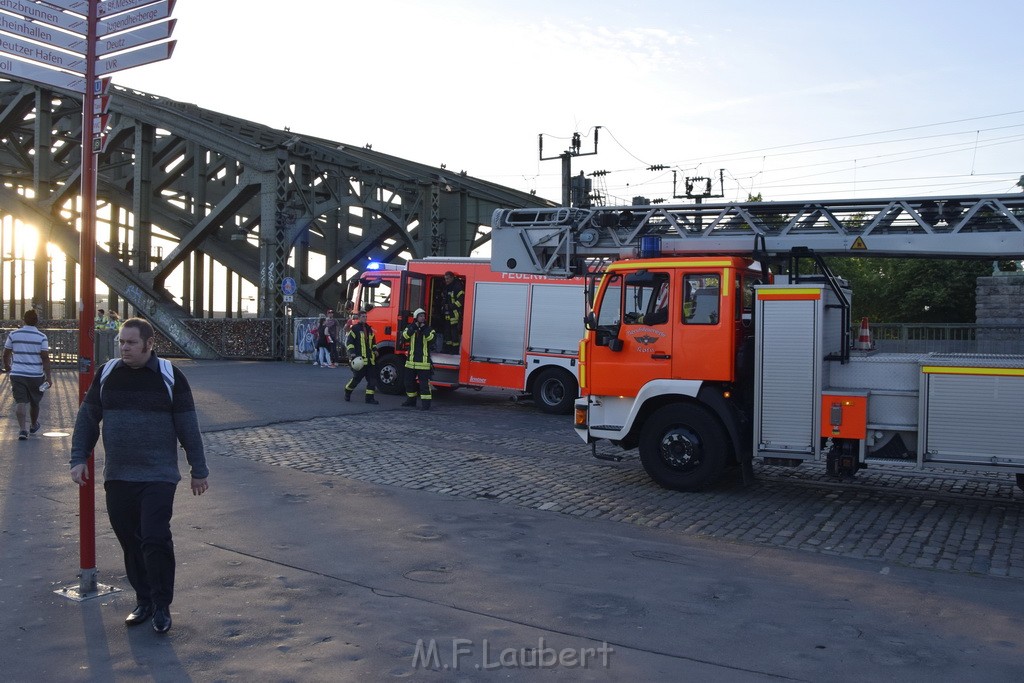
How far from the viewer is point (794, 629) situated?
5.30 meters

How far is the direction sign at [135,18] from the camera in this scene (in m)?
5.73

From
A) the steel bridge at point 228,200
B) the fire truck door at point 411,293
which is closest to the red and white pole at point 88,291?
the fire truck door at point 411,293

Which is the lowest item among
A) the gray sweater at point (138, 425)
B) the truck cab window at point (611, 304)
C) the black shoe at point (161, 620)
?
the black shoe at point (161, 620)

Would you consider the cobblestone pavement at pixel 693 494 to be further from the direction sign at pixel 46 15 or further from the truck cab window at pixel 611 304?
the direction sign at pixel 46 15

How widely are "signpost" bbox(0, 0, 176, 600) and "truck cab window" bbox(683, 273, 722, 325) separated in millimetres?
5595

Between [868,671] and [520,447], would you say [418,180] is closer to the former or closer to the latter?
[520,447]

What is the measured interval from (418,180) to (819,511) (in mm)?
29353

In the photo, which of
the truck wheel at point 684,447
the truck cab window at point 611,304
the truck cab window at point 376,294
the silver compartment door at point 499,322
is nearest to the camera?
the truck wheel at point 684,447

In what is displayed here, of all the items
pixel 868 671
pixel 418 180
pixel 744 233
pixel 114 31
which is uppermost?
pixel 418 180

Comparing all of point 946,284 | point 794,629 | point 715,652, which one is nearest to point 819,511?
point 794,629

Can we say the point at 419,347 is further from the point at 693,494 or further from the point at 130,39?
the point at 130,39

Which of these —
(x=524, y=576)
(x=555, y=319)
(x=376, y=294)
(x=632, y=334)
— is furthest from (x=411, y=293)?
(x=524, y=576)

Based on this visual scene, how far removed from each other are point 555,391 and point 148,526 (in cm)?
1222

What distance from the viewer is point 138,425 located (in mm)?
5035
